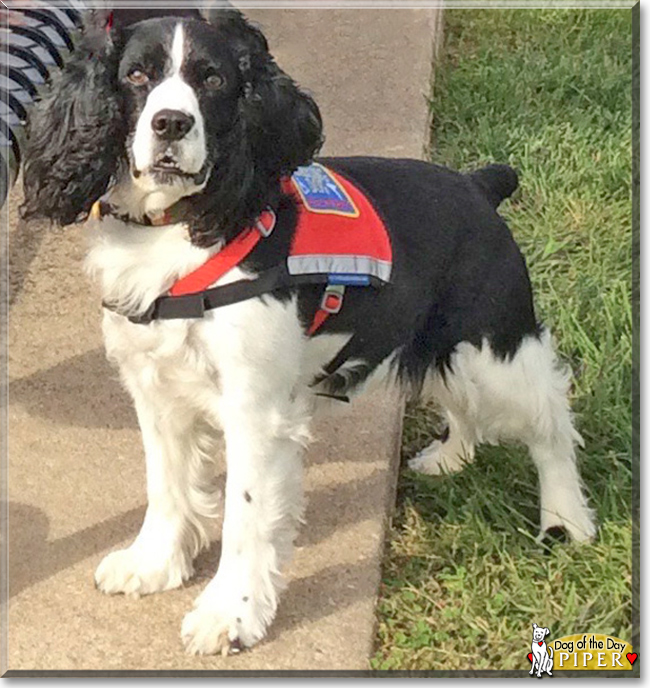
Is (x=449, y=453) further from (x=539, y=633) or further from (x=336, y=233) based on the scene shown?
(x=336, y=233)

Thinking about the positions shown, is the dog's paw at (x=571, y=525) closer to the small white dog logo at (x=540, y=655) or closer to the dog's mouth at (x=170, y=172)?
the small white dog logo at (x=540, y=655)

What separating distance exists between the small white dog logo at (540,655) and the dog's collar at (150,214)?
1.47 m

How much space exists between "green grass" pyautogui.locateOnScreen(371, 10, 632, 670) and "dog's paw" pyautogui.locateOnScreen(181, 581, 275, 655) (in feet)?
1.16

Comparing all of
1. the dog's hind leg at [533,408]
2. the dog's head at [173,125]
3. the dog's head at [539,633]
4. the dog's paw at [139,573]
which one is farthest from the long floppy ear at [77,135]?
the dog's head at [539,633]

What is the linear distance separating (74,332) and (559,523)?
1.85m

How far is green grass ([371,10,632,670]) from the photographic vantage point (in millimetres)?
3631

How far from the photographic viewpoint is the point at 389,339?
11.7 feet

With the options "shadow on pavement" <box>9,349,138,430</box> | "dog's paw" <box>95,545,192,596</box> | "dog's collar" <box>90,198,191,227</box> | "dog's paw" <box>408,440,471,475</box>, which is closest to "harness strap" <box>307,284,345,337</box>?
"dog's collar" <box>90,198,191,227</box>

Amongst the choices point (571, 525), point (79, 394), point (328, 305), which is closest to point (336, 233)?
point (328, 305)

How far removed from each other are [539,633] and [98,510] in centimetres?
134

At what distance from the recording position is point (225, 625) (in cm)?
344

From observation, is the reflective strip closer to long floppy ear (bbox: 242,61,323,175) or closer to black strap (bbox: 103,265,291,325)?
black strap (bbox: 103,265,291,325)

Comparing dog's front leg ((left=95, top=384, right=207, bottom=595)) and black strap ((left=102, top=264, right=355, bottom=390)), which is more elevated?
black strap ((left=102, top=264, right=355, bottom=390))

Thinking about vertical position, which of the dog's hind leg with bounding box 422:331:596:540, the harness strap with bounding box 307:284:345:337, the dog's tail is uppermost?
the dog's tail
